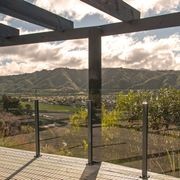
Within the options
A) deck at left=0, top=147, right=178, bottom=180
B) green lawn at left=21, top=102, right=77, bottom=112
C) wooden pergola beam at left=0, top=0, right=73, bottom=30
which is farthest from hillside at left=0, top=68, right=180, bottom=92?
deck at left=0, top=147, right=178, bottom=180

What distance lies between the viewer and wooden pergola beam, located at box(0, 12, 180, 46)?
183 inches

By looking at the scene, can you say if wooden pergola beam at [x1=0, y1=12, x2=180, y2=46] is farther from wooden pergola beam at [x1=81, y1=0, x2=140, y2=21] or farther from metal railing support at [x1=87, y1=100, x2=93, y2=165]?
metal railing support at [x1=87, y1=100, x2=93, y2=165]

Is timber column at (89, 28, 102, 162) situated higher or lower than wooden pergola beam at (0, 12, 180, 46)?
lower

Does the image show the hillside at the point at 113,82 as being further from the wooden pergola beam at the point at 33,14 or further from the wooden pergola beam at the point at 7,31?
the wooden pergola beam at the point at 7,31

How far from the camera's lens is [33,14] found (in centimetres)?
538

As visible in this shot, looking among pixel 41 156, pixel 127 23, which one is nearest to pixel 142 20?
pixel 127 23

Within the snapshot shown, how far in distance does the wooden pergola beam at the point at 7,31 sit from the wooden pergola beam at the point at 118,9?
252 cm

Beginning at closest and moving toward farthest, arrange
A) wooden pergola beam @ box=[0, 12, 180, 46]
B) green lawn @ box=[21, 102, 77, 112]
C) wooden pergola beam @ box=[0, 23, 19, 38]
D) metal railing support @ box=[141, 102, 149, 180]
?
metal railing support @ box=[141, 102, 149, 180] < wooden pergola beam @ box=[0, 12, 180, 46] < green lawn @ box=[21, 102, 77, 112] < wooden pergola beam @ box=[0, 23, 19, 38]

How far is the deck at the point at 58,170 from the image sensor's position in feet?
13.1

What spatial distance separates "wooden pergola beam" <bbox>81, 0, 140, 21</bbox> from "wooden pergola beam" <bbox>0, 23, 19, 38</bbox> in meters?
2.52

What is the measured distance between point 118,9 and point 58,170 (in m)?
2.27

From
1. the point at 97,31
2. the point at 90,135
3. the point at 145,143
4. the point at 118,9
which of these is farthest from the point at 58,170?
the point at 118,9

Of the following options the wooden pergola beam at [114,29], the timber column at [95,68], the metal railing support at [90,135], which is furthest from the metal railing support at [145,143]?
the wooden pergola beam at [114,29]

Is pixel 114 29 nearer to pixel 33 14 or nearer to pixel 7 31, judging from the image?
pixel 33 14
